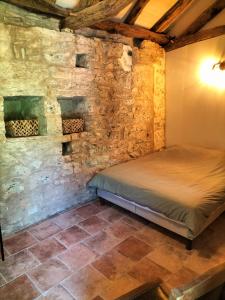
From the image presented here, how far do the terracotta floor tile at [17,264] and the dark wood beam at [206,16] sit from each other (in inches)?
156

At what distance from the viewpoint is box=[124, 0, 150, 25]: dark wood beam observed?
3060 millimetres

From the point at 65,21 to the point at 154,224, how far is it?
264cm

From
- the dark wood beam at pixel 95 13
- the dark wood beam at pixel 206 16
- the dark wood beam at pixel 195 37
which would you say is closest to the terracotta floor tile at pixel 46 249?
the dark wood beam at pixel 95 13

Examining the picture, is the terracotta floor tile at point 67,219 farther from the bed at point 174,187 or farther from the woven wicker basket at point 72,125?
the woven wicker basket at point 72,125

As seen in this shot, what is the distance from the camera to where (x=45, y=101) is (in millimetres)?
2762

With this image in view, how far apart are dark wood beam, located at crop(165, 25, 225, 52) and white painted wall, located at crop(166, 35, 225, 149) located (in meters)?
0.06

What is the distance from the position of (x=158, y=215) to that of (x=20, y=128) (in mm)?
1860

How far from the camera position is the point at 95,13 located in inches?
Answer: 91.3

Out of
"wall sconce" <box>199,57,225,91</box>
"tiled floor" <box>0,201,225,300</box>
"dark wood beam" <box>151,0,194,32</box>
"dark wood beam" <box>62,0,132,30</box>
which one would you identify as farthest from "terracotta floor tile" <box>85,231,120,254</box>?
"dark wood beam" <box>151,0,194,32</box>

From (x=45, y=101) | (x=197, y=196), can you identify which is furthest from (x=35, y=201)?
(x=197, y=196)

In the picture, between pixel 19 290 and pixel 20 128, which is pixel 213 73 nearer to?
pixel 20 128

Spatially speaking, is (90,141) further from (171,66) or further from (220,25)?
(220,25)

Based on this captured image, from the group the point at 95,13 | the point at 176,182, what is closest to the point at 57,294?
the point at 176,182

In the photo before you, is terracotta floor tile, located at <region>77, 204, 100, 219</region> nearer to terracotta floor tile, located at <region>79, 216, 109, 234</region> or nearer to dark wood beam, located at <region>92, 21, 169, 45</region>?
terracotta floor tile, located at <region>79, 216, 109, 234</region>
